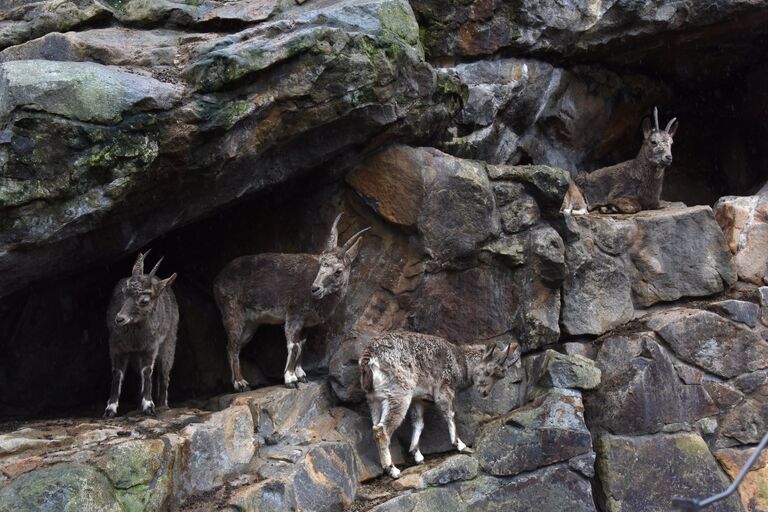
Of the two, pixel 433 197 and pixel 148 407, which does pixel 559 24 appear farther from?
pixel 148 407

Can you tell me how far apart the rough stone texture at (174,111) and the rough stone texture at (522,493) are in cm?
362

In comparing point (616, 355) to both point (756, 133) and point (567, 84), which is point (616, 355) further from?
point (756, 133)

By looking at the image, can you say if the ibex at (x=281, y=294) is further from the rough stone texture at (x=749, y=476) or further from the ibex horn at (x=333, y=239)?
the rough stone texture at (x=749, y=476)

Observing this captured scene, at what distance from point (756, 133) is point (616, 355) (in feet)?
21.5

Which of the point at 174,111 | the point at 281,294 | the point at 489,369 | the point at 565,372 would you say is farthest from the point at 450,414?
the point at 174,111

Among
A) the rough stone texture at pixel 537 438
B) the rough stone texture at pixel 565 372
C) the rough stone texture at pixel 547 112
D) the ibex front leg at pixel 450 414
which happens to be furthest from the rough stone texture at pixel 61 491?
the rough stone texture at pixel 547 112

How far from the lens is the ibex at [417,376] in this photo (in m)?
8.34

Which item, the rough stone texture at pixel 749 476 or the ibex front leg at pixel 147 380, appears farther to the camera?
the rough stone texture at pixel 749 476

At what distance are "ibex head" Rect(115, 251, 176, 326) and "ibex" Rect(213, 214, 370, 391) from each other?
47.3 inches

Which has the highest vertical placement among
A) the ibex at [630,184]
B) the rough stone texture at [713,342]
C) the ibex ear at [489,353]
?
the ibex at [630,184]

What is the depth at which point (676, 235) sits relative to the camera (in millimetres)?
10727

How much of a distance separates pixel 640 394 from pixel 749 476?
61.8 inches

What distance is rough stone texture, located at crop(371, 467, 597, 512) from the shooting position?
8.20 metres

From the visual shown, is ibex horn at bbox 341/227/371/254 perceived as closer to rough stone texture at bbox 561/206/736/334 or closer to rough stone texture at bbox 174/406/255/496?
rough stone texture at bbox 174/406/255/496
